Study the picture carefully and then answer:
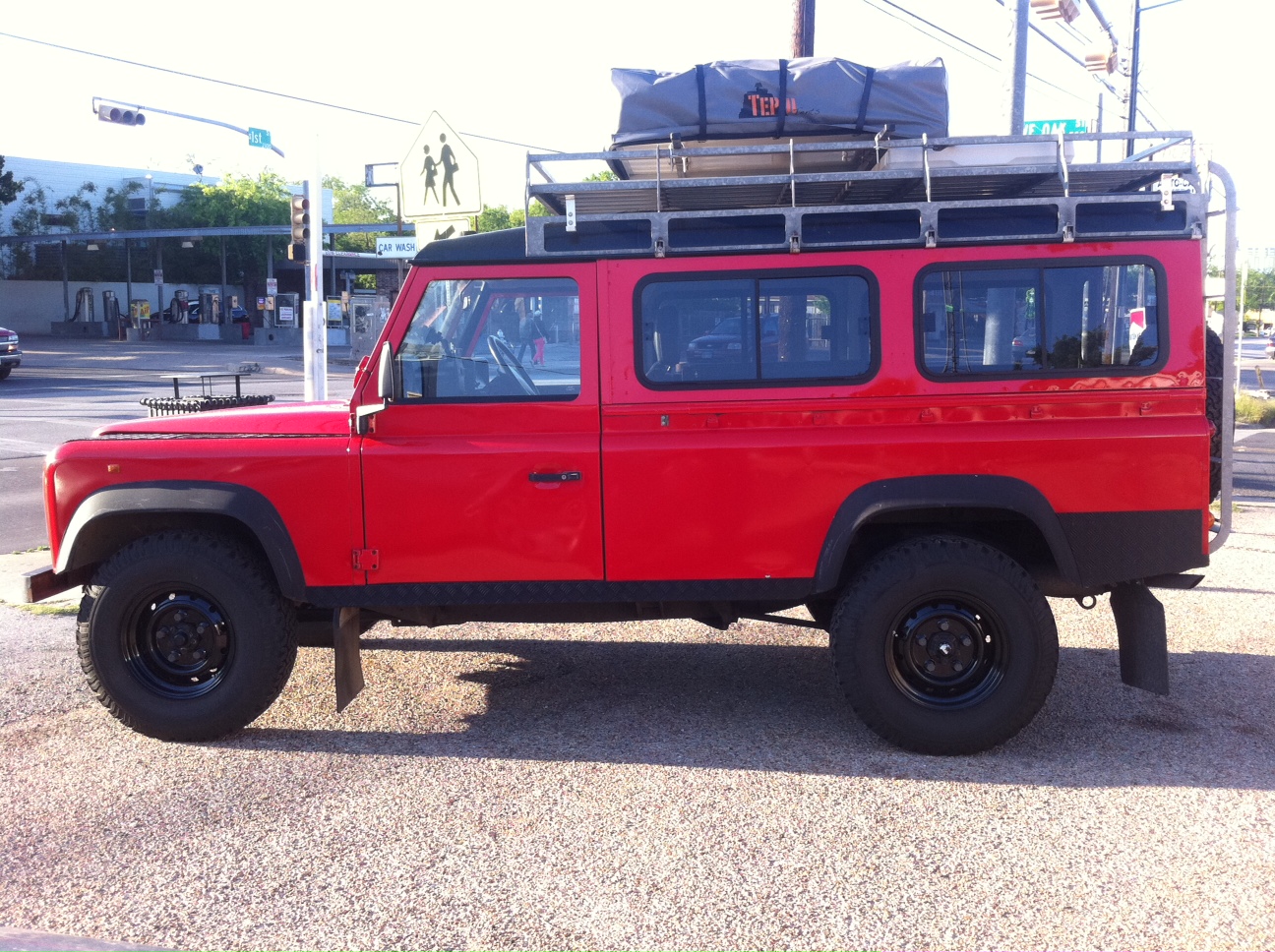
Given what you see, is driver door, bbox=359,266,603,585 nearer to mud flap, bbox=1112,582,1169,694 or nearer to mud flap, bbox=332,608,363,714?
mud flap, bbox=332,608,363,714

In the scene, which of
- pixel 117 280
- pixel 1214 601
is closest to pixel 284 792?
pixel 1214 601

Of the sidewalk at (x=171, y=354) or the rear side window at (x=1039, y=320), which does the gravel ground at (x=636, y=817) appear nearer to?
the rear side window at (x=1039, y=320)

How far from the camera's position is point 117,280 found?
61.9 meters

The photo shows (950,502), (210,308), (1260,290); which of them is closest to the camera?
(950,502)

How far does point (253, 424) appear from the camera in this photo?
17.5ft

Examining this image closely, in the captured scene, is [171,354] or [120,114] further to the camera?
[171,354]

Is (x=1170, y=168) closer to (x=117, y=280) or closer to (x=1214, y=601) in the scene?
(x=1214, y=601)

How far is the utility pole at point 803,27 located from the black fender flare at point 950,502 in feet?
30.6

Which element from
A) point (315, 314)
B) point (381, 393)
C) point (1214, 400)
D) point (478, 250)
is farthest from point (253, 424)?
point (315, 314)

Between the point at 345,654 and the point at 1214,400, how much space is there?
403cm

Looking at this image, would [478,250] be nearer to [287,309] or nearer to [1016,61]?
[1016,61]

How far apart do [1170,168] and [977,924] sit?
10.9 ft

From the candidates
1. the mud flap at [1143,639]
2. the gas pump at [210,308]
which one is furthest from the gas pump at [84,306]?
the mud flap at [1143,639]

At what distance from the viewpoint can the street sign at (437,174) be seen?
968cm
